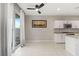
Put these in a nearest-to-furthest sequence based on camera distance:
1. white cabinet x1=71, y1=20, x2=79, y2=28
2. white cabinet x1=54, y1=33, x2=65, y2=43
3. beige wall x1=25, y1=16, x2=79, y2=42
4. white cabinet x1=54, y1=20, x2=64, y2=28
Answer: white cabinet x1=54, y1=33, x2=65, y2=43, white cabinet x1=54, y1=20, x2=64, y2=28, white cabinet x1=71, y1=20, x2=79, y2=28, beige wall x1=25, y1=16, x2=79, y2=42

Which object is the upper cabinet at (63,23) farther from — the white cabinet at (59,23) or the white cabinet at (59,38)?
the white cabinet at (59,38)

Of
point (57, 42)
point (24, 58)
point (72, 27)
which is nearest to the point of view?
point (24, 58)

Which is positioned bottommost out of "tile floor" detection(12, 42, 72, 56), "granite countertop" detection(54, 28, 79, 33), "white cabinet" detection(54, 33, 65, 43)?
"tile floor" detection(12, 42, 72, 56)

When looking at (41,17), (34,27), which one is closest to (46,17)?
(41,17)

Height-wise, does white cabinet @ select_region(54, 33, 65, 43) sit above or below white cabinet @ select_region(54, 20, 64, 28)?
below

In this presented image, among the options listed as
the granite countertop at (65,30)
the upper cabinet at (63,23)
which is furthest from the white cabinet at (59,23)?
the granite countertop at (65,30)

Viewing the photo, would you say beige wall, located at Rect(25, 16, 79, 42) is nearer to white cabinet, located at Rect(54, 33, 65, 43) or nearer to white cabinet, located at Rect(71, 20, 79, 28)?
white cabinet, located at Rect(71, 20, 79, 28)

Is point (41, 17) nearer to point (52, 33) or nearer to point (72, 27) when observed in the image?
point (52, 33)

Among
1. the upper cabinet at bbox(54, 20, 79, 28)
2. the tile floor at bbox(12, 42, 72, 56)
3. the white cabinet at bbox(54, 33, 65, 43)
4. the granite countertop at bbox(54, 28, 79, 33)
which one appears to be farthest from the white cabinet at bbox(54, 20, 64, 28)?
the tile floor at bbox(12, 42, 72, 56)

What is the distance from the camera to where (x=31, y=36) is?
384 inches

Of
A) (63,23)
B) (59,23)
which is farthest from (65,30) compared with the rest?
(59,23)

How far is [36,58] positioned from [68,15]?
885 cm

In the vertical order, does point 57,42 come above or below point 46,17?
below

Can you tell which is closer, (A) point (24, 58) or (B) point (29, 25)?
(A) point (24, 58)
